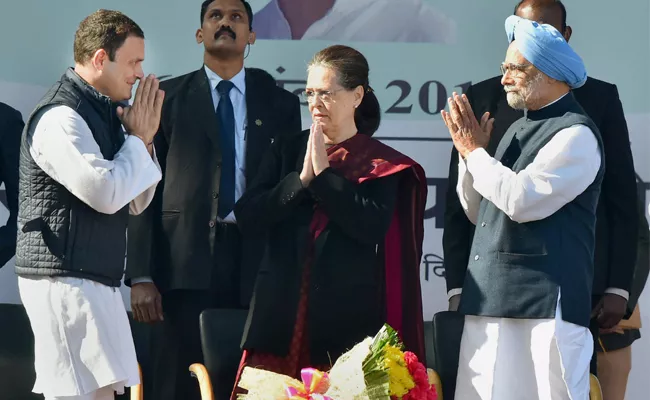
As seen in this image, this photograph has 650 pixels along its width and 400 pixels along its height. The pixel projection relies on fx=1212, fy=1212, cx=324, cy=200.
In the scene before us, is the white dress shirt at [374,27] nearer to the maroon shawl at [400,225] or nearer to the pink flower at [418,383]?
the maroon shawl at [400,225]

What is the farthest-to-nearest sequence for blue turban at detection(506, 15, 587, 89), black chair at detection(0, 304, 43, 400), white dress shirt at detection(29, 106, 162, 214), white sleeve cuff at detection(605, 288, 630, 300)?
black chair at detection(0, 304, 43, 400) → white sleeve cuff at detection(605, 288, 630, 300) → blue turban at detection(506, 15, 587, 89) → white dress shirt at detection(29, 106, 162, 214)

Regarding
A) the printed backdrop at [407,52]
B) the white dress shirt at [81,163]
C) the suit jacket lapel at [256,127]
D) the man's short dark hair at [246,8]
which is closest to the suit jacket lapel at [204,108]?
the suit jacket lapel at [256,127]

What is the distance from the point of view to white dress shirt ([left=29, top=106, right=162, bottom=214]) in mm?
3533

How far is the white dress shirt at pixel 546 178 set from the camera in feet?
11.7

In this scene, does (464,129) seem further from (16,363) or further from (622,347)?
(16,363)

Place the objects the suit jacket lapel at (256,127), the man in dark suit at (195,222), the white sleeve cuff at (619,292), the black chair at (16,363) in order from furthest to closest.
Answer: the black chair at (16,363), the suit jacket lapel at (256,127), the man in dark suit at (195,222), the white sleeve cuff at (619,292)

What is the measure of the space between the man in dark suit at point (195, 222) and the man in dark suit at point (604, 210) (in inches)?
28.0

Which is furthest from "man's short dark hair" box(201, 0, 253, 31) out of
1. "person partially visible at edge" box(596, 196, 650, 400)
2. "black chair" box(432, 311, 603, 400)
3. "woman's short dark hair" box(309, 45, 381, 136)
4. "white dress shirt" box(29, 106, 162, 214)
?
"person partially visible at edge" box(596, 196, 650, 400)

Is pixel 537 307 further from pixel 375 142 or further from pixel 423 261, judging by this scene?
pixel 423 261

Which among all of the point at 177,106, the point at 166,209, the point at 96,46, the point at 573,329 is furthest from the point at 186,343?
the point at 573,329

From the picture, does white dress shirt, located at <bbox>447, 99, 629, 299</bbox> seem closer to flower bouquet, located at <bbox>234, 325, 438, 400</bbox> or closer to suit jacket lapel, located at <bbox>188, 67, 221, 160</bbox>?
flower bouquet, located at <bbox>234, 325, 438, 400</bbox>

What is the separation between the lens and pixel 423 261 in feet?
16.5

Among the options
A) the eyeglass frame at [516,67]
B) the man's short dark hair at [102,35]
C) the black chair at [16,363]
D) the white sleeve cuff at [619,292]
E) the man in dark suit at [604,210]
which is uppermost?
the man's short dark hair at [102,35]

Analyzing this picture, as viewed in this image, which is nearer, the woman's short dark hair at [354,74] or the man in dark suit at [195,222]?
the woman's short dark hair at [354,74]
